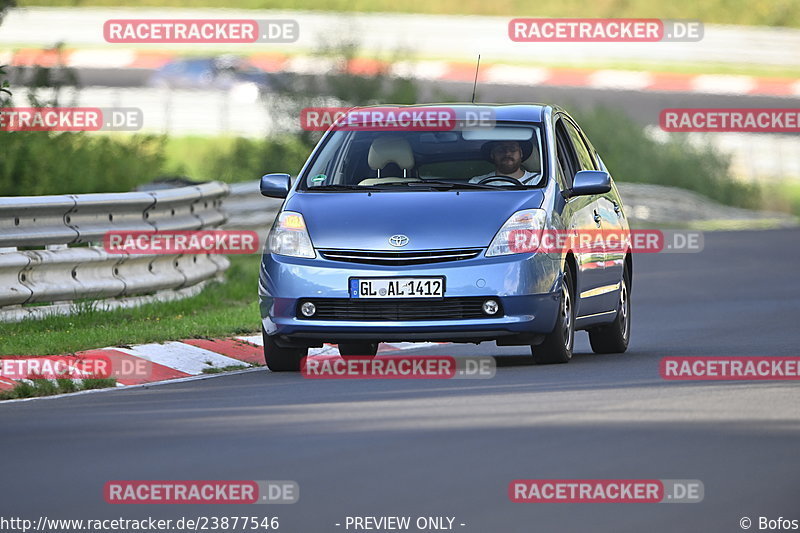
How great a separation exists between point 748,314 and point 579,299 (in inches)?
176

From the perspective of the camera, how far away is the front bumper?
39.2 feet

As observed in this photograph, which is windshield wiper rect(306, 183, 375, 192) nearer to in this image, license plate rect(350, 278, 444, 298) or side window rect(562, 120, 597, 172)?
license plate rect(350, 278, 444, 298)

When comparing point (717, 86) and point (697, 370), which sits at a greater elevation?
point (717, 86)

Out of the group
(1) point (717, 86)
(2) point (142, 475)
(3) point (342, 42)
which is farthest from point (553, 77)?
(2) point (142, 475)

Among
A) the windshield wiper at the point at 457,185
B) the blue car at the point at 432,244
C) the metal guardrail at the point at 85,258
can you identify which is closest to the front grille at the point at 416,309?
the blue car at the point at 432,244

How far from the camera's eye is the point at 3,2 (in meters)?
18.6

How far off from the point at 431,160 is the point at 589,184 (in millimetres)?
1045

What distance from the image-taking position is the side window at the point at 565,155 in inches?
522

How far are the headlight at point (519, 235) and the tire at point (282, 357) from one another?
1.46 metres

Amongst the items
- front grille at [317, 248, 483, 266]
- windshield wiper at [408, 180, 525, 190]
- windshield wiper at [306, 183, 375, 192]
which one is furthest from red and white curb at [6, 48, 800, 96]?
front grille at [317, 248, 483, 266]

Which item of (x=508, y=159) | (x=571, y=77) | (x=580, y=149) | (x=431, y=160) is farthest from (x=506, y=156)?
(x=571, y=77)

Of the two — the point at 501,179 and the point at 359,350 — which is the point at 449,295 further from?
the point at 359,350

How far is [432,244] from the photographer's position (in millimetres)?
Result: 11961

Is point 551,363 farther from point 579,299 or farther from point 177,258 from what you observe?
point 177,258
